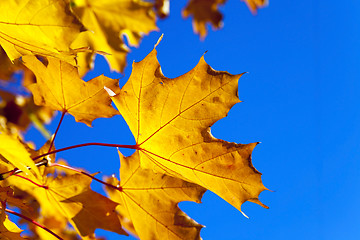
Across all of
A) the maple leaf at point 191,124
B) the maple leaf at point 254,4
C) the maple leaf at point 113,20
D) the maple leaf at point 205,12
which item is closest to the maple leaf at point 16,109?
the maple leaf at point 113,20

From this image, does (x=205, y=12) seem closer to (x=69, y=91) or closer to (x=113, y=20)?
(x=113, y=20)

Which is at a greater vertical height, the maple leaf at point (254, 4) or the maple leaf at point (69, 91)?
the maple leaf at point (254, 4)

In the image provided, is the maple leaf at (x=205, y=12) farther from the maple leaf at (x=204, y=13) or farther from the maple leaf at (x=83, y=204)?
the maple leaf at (x=83, y=204)

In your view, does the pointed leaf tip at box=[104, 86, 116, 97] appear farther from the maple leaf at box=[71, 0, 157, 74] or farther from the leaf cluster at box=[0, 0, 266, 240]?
the maple leaf at box=[71, 0, 157, 74]

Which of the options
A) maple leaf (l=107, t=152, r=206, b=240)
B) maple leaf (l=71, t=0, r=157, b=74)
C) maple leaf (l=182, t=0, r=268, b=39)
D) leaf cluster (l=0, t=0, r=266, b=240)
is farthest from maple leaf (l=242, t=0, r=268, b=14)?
maple leaf (l=107, t=152, r=206, b=240)

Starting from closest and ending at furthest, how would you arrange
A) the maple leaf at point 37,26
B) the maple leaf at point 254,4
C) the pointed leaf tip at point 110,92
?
the maple leaf at point 37,26 < the pointed leaf tip at point 110,92 < the maple leaf at point 254,4

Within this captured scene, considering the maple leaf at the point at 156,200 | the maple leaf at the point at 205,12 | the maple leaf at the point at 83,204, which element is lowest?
the maple leaf at the point at 83,204

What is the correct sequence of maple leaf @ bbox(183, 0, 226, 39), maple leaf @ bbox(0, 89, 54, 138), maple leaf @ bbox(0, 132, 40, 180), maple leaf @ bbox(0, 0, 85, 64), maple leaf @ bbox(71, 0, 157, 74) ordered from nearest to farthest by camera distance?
maple leaf @ bbox(0, 132, 40, 180)
maple leaf @ bbox(0, 0, 85, 64)
maple leaf @ bbox(71, 0, 157, 74)
maple leaf @ bbox(0, 89, 54, 138)
maple leaf @ bbox(183, 0, 226, 39)

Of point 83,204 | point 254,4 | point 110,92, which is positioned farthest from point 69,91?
point 254,4

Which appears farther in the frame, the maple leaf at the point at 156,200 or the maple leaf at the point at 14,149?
the maple leaf at the point at 156,200
